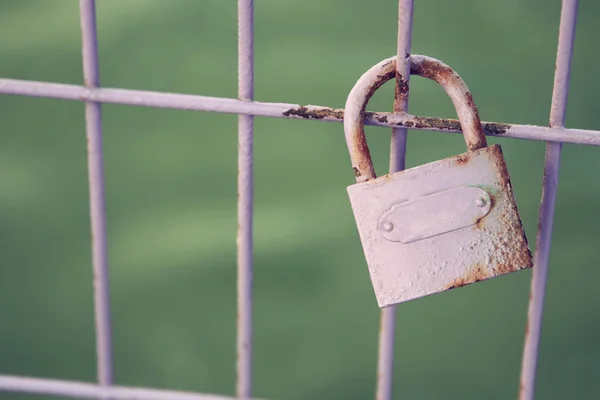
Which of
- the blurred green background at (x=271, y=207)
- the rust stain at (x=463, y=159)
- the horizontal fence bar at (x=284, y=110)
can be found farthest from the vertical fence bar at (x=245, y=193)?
the blurred green background at (x=271, y=207)

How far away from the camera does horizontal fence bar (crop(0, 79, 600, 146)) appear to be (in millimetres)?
940

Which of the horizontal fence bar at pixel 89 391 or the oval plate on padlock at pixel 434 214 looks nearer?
the oval plate on padlock at pixel 434 214

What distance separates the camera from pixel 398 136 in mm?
970

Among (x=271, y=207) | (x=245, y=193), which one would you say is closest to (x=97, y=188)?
(x=245, y=193)

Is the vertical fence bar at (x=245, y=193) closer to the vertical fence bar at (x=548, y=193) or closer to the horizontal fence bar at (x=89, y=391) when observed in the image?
the horizontal fence bar at (x=89, y=391)

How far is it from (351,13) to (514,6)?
96 cm

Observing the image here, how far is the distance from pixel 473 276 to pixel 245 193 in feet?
1.02

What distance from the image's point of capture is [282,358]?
8.36 feet

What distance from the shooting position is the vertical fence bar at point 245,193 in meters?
0.96

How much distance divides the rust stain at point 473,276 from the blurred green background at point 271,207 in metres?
1.54

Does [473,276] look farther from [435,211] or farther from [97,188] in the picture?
[97,188]

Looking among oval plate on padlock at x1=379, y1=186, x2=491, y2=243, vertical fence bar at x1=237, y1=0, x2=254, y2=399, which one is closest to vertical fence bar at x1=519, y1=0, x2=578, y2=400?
oval plate on padlock at x1=379, y1=186, x2=491, y2=243

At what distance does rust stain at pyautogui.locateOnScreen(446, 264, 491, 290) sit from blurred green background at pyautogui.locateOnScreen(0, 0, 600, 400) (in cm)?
154

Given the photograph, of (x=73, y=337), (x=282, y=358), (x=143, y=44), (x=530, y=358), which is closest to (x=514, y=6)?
(x=143, y=44)
